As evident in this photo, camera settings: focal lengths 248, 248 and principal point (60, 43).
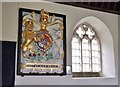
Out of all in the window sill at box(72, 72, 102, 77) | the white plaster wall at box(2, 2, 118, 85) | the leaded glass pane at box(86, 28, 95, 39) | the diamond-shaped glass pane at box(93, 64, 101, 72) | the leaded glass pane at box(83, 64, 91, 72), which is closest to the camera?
the white plaster wall at box(2, 2, 118, 85)

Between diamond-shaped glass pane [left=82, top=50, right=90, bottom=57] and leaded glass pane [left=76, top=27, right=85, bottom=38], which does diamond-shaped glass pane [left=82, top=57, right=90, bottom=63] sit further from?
leaded glass pane [left=76, top=27, right=85, bottom=38]

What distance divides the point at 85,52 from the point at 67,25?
0.83m

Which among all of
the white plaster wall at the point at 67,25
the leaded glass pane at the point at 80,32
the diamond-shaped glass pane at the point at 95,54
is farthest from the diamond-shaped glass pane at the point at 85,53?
the white plaster wall at the point at 67,25

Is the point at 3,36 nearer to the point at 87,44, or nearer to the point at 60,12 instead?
the point at 60,12

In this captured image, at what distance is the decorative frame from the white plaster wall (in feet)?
0.32

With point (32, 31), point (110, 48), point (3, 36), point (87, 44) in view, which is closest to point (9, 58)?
point (3, 36)

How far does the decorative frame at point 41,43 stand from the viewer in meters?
4.48

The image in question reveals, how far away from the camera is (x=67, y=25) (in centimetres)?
501

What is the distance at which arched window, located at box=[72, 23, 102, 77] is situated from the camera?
17.4 feet

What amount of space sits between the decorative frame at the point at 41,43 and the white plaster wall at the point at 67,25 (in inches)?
3.8

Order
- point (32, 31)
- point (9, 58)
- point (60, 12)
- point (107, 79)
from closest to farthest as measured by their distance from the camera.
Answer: point (9, 58), point (32, 31), point (60, 12), point (107, 79)

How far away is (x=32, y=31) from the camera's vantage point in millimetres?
4602

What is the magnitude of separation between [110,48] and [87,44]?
0.52 m

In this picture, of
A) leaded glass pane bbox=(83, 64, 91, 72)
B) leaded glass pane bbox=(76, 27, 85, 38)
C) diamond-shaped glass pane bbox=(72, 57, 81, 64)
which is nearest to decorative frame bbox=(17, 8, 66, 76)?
diamond-shaped glass pane bbox=(72, 57, 81, 64)
